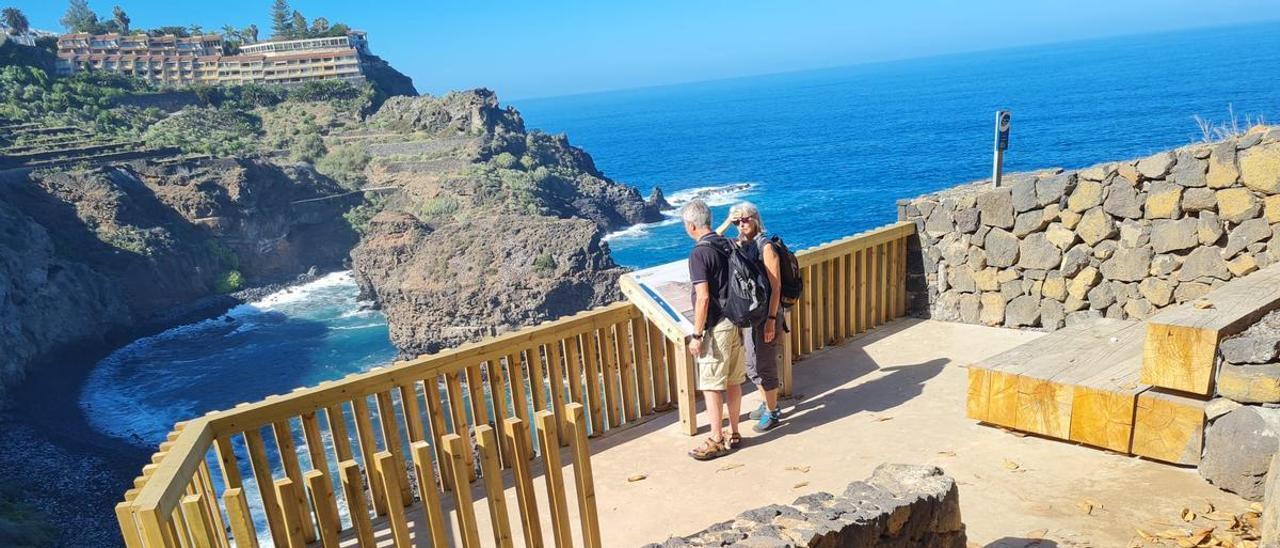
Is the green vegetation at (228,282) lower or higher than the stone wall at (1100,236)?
lower

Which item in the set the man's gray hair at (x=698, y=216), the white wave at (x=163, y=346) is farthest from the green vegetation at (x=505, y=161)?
the man's gray hair at (x=698, y=216)

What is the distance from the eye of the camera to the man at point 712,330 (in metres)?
4.61

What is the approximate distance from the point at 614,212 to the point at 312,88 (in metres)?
45.6

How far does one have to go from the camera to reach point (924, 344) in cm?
691

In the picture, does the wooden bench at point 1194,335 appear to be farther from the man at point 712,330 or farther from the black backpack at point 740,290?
the man at point 712,330

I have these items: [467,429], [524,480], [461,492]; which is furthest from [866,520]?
[467,429]

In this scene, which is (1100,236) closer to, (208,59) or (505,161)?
(505,161)

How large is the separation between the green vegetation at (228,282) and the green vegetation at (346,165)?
15.4 metres

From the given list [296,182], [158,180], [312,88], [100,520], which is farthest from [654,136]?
[100,520]

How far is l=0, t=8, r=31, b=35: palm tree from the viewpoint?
3666 inches

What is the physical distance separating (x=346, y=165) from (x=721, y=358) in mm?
82979

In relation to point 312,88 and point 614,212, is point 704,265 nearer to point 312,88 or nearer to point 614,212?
point 614,212

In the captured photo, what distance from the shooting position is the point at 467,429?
4809 mm

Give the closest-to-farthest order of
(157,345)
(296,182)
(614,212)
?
(157,345) < (296,182) < (614,212)
